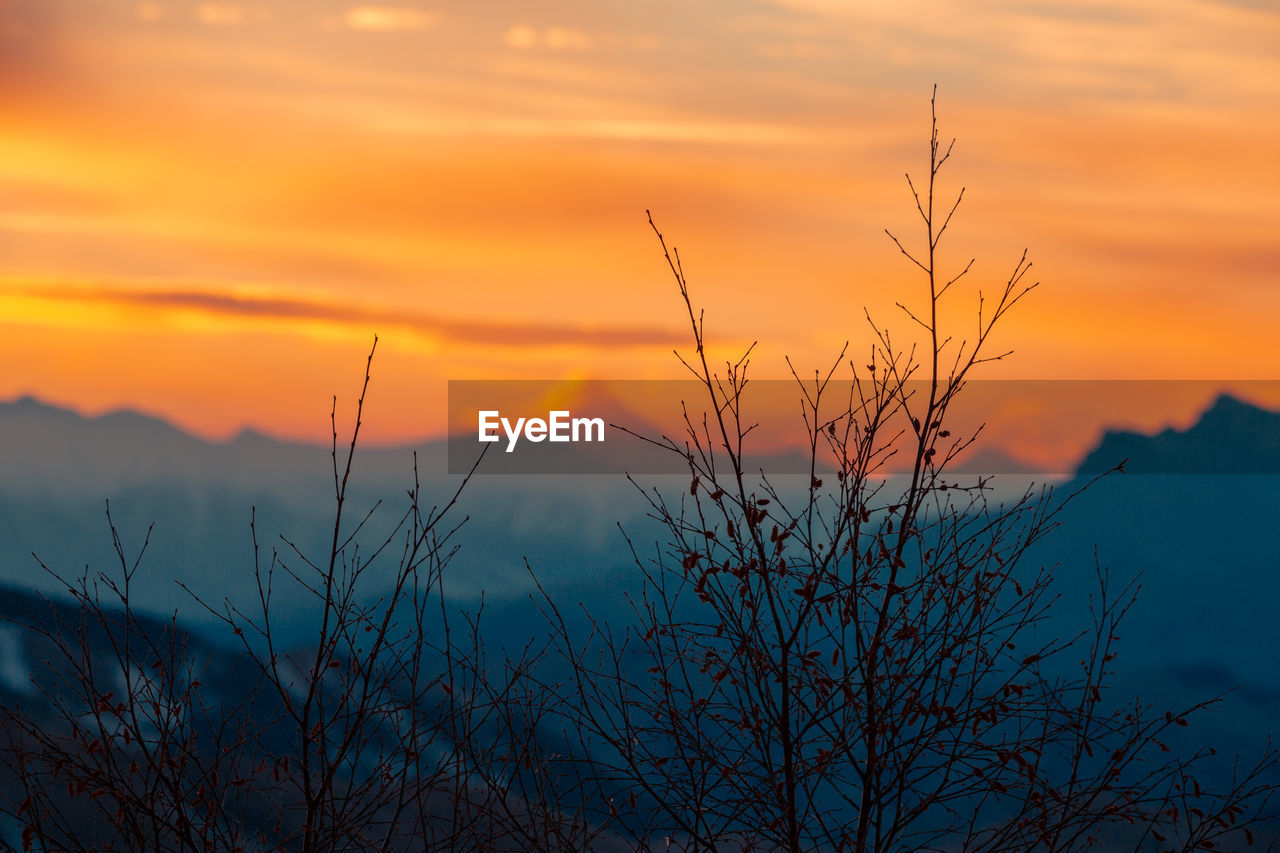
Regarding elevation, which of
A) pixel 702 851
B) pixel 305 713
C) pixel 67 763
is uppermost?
pixel 305 713

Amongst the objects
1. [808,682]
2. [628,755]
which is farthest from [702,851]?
[808,682]

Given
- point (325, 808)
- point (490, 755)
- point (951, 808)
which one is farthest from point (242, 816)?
point (951, 808)

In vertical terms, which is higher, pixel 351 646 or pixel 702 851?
pixel 351 646

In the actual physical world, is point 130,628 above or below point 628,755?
above

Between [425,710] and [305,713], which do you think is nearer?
[305,713]

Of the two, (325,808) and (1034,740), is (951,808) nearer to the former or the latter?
(1034,740)

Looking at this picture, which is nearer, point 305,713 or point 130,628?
point 305,713

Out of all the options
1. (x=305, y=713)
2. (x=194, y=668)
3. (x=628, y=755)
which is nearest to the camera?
(x=305, y=713)

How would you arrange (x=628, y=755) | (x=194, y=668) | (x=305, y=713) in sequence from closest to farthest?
1. (x=305, y=713)
2. (x=628, y=755)
3. (x=194, y=668)

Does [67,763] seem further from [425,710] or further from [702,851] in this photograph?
[702,851]
